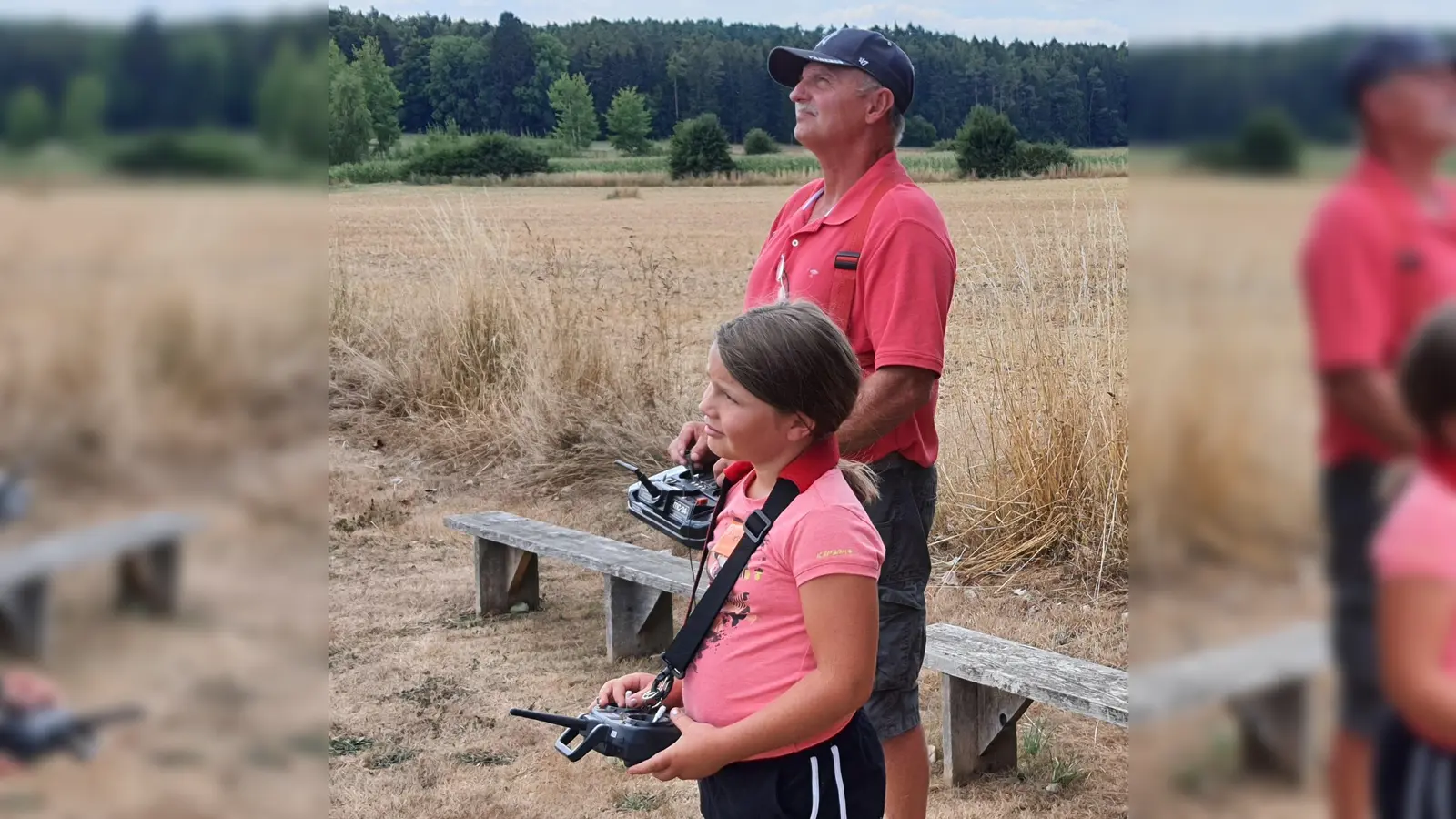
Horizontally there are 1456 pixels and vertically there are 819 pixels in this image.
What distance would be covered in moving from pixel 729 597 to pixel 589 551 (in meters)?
3.36

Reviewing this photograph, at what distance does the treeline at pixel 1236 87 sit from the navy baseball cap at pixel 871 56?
198cm

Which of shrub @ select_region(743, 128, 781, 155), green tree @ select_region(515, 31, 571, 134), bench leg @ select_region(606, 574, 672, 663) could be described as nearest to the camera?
bench leg @ select_region(606, 574, 672, 663)

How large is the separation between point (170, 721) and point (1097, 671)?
3329 millimetres

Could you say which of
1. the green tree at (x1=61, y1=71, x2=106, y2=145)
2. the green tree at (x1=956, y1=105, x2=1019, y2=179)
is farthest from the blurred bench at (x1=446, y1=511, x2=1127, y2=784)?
the green tree at (x1=956, y1=105, x2=1019, y2=179)

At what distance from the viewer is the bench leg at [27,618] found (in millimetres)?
466

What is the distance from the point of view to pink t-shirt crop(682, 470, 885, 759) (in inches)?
68.4

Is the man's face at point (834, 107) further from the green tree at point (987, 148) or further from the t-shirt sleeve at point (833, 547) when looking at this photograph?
the green tree at point (987, 148)

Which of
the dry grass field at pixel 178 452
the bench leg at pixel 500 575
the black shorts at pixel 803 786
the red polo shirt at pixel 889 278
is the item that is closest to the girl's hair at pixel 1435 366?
the dry grass field at pixel 178 452

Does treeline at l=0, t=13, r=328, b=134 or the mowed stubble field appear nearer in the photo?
treeline at l=0, t=13, r=328, b=134

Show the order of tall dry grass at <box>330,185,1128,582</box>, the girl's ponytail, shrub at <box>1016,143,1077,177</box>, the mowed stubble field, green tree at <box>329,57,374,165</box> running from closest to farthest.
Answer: green tree at <box>329,57,374,165</box>
the girl's ponytail
the mowed stubble field
tall dry grass at <box>330,185,1128,582</box>
shrub at <box>1016,143,1077,177</box>

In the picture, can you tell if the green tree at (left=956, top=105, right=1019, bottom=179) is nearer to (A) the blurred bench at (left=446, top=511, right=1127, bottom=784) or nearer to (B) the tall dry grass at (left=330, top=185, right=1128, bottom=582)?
(B) the tall dry grass at (left=330, top=185, right=1128, bottom=582)

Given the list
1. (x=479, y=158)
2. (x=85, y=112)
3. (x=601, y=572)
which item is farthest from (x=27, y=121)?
(x=479, y=158)

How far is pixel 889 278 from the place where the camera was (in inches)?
98.3

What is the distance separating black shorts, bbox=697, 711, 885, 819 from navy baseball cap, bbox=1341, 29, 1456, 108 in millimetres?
1425
